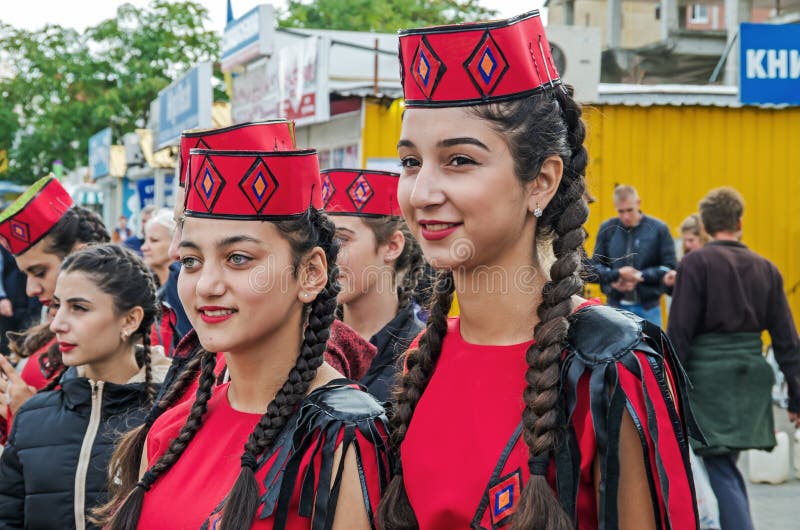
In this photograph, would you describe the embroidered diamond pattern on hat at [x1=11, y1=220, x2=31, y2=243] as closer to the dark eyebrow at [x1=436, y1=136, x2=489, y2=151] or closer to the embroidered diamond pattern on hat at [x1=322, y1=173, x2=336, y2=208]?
the embroidered diamond pattern on hat at [x1=322, y1=173, x2=336, y2=208]

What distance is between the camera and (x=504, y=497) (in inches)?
81.9

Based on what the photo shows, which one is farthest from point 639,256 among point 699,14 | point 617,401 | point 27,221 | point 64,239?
point 699,14

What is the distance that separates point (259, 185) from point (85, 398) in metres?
1.61

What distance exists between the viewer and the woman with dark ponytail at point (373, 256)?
444cm

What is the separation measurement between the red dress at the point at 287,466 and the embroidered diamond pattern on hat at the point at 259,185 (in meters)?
0.48

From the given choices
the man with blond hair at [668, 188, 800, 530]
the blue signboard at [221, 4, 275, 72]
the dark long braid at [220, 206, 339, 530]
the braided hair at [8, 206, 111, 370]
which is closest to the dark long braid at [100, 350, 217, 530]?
the dark long braid at [220, 206, 339, 530]

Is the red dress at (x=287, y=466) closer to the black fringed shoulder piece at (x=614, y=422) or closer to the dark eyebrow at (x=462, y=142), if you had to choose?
the black fringed shoulder piece at (x=614, y=422)

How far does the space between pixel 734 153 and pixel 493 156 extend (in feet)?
34.2

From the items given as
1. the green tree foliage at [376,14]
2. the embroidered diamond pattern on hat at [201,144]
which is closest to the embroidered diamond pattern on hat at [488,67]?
the embroidered diamond pattern on hat at [201,144]

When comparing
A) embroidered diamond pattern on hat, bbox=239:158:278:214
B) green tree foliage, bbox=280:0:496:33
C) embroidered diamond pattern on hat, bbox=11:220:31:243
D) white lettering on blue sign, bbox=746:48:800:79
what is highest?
green tree foliage, bbox=280:0:496:33

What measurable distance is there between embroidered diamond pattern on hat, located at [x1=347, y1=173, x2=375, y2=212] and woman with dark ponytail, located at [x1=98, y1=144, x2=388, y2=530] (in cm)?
194

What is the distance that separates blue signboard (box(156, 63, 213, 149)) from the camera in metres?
14.6

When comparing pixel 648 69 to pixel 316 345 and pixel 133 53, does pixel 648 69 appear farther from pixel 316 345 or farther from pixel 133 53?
pixel 316 345

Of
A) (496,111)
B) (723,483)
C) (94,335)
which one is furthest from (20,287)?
(496,111)
